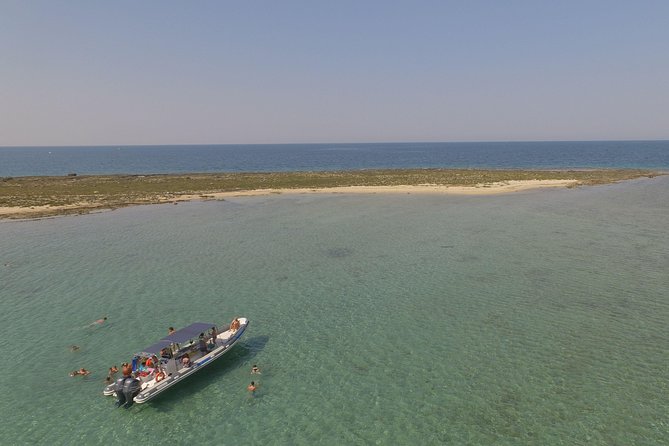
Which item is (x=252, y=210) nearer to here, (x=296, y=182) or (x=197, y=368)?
(x=296, y=182)

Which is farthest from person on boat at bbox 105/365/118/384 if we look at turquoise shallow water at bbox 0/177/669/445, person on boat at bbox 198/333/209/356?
person on boat at bbox 198/333/209/356

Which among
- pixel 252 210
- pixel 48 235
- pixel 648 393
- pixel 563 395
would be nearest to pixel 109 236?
pixel 48 235


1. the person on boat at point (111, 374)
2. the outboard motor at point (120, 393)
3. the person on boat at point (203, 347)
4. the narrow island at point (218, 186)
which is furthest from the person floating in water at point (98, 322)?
the narrow island at point (218, 186)

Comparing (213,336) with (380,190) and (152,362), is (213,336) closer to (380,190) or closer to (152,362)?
(152,362)

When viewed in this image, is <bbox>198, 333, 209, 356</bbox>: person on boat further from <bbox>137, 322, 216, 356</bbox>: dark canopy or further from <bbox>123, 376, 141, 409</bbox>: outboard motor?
<bbox>123, 376, 141, 409</bbox>: outboard motor

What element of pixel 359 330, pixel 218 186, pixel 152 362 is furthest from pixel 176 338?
pixel 218 186
